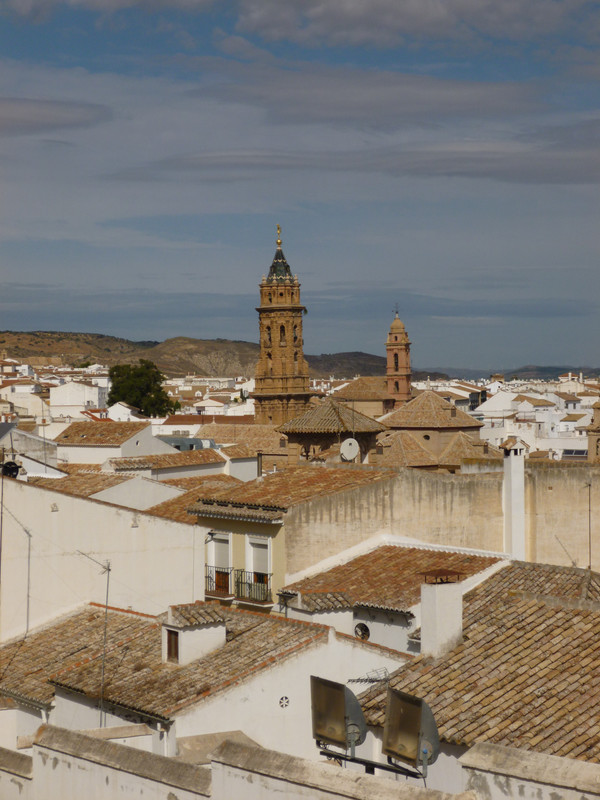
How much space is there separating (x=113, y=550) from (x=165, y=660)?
13.7 ft

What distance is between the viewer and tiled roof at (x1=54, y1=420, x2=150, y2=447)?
46.2 metres

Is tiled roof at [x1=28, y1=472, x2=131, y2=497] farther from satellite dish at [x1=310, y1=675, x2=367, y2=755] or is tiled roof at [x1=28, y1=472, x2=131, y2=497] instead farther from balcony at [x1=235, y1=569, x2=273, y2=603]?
satellite dish at [x1=310, y1=675, x2=367, y2=755]

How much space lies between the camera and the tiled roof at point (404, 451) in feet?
148

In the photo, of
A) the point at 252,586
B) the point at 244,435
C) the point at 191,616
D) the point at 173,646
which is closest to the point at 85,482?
the point at 252,586

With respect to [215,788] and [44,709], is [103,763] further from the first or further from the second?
[44,709]

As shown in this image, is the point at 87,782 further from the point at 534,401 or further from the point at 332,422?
the point at 534,401

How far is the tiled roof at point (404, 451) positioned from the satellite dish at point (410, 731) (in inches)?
1352

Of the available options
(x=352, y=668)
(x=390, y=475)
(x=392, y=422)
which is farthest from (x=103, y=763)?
(x=392, y=422)

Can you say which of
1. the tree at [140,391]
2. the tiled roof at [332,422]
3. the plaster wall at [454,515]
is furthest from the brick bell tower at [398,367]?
the plaster wall at [454,515]

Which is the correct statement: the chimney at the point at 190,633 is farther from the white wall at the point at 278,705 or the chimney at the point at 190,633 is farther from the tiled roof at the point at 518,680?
the tiled roof at the point at 518,680

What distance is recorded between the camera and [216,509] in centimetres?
2041

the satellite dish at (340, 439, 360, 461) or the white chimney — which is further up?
the satellite dish at (340, 439, 360, 461)

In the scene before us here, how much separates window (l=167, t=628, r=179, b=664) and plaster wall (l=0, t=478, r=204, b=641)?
3919 millimetres

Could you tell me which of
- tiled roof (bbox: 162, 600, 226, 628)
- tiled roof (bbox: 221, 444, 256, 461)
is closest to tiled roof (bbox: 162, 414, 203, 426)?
tiled roof (bbox: 221, 444, 256, 461)
